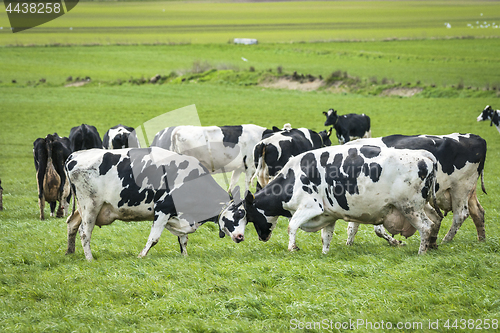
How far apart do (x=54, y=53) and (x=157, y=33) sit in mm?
33459

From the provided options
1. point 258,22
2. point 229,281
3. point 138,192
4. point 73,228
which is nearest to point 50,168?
point 73,228

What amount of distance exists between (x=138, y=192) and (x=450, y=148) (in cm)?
581

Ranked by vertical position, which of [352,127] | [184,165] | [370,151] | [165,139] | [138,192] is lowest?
[352,127]

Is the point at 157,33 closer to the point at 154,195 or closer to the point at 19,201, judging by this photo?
the point at 19,201

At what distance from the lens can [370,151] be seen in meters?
7.94

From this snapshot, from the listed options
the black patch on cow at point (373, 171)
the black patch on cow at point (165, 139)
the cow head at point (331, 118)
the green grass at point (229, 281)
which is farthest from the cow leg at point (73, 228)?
the cow head at point (331, 118)

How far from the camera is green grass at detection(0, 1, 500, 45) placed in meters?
97.4

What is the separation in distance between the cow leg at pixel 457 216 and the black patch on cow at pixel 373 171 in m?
2.30

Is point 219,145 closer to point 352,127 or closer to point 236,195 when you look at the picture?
point 236,195

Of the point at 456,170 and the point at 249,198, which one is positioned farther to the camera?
the point at 456,170

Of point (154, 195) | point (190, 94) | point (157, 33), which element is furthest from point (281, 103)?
point (157, 33)

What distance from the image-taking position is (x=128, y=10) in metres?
156

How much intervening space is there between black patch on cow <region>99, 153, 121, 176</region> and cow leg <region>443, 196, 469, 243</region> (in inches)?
243

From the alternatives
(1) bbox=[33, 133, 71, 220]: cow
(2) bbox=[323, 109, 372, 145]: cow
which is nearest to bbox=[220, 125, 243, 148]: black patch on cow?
(1) bbox=[33, 133, 71, 220]: cow
